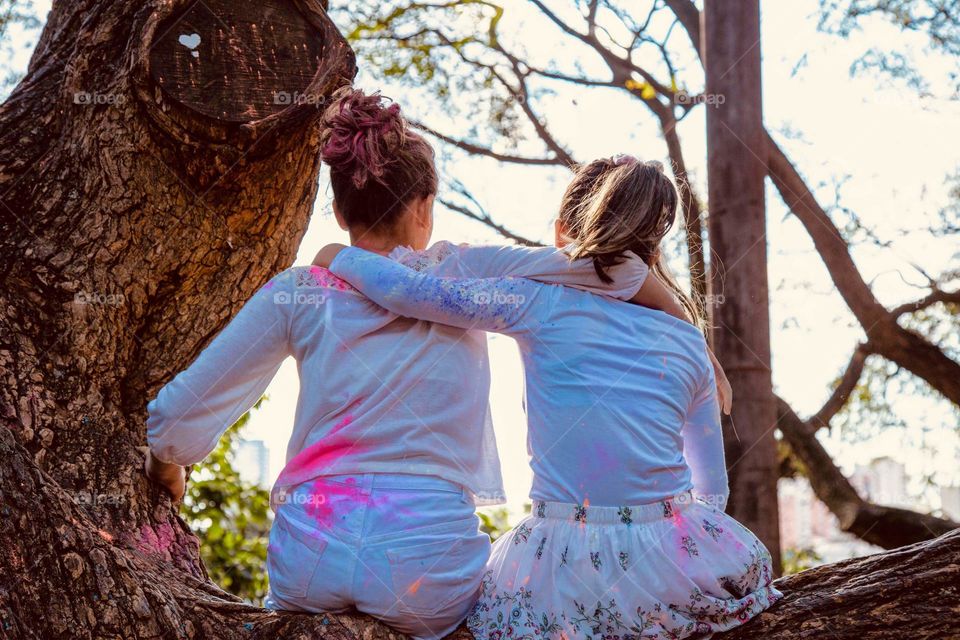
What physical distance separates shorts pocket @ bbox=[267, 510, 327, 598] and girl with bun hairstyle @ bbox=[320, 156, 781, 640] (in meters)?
0.34

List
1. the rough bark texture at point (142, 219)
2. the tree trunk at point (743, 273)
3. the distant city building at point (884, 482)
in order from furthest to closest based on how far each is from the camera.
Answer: the distant city building at point (884, 482)
the tree trunk at point (743, 273)
the rough bark texture at point (142, 219)

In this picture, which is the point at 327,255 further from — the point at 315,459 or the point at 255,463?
the point at 255,463

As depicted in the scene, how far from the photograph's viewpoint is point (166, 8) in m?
2.46

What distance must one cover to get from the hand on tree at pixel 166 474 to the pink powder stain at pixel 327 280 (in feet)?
1.79

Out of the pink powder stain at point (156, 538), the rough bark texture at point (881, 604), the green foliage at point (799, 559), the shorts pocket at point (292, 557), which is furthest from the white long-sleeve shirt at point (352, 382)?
the green foliage at point (799, 559)

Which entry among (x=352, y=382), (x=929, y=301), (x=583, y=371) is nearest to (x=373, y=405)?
(x=352, y=382)

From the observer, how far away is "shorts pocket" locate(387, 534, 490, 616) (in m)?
1.84

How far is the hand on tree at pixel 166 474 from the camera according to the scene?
87.0 inches

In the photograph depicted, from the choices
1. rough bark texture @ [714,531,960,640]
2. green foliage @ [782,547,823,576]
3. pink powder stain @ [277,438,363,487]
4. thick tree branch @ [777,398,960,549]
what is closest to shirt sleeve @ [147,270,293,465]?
pink powder stain @ [277,438,363,487]

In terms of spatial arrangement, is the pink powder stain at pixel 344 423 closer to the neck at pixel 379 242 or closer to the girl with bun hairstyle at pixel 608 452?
the girl with bun hairstyle at pixel 608 452

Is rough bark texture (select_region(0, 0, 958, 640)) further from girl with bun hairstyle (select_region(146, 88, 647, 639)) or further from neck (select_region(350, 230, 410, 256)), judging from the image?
neck (select_region(350, 230, 410, 256))

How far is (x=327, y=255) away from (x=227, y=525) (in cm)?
330

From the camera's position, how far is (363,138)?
81.2 inches

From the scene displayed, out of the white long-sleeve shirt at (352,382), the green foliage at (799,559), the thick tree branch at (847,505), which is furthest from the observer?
the green foliage at (799,559)
